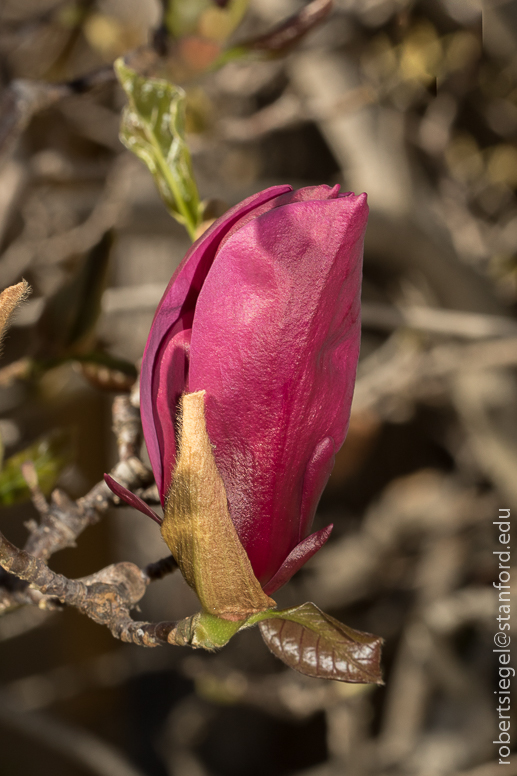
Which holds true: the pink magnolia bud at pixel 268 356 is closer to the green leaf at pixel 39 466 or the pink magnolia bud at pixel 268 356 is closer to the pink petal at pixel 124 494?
the pink petal at pixel 124 494

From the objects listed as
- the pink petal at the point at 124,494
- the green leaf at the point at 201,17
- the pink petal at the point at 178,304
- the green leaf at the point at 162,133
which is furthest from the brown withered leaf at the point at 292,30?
the pink petal at the point at 124,494

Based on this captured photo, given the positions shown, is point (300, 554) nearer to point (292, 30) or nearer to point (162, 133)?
point (162, 133)

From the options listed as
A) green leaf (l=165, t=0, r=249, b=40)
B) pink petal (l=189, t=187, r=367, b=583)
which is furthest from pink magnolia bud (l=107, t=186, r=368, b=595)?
green leaf (l=165, t=0, r=249, b=40)

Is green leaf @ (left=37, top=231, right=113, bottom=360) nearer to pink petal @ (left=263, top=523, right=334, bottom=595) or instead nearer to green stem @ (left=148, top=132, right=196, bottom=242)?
green stem @ (left=148, top=132, right=196, bottom=242)

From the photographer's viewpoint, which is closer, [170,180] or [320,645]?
[320,645]

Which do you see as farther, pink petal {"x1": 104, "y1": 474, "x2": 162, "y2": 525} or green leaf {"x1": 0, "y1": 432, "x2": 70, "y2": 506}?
green leaf {"x1": 0, "y1": 432, "x2": 70, "y2": 506}

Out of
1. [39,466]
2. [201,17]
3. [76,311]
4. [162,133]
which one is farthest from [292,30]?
[39,466]
